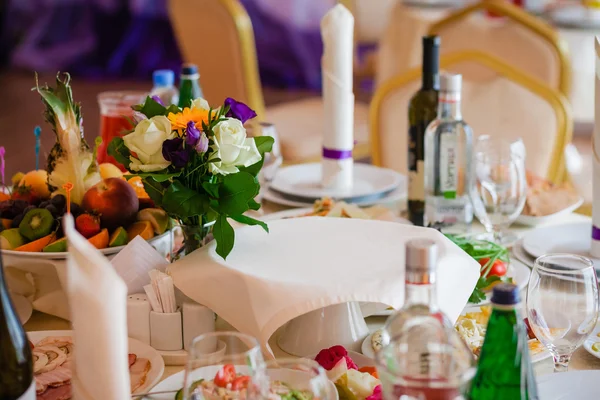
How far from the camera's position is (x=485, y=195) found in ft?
4.78

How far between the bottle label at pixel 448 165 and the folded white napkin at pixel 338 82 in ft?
0.73

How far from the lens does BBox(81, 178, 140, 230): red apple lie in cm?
123

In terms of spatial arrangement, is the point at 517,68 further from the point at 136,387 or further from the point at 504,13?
the point at 136,387

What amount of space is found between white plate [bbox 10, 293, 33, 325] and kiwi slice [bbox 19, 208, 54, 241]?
0.09 m

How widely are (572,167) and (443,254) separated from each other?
111 inches

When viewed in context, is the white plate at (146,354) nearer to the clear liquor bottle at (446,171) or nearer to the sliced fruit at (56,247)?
the sliced fruit at (56,247)

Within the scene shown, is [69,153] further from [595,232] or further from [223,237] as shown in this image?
[595,232]

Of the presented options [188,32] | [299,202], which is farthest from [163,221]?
[188,32]

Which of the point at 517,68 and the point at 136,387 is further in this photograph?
the point at 517,68

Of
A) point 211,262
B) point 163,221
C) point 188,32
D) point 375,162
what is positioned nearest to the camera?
Answer: point 211,262

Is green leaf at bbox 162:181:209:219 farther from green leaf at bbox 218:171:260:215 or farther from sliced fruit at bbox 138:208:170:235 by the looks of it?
sliced fruit at bbox 138:208:170:235

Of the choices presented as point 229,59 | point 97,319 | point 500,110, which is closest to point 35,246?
point 97,319

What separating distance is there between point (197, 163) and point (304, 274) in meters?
0.20

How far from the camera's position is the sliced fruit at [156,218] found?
1.26 metres
